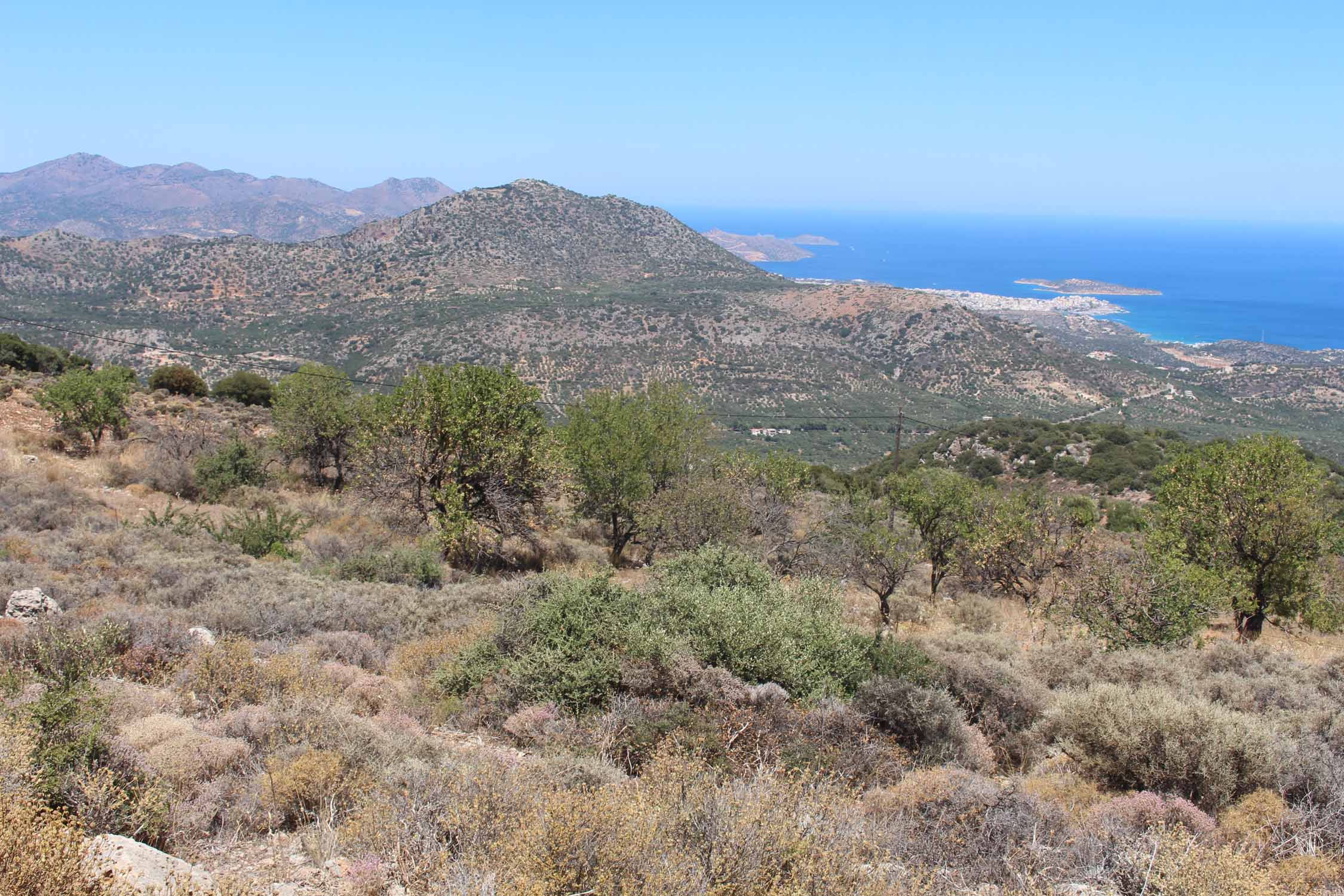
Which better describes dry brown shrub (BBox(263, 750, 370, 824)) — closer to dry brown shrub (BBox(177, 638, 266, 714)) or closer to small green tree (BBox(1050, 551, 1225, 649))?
dry brown shrub (BBox(177, 638, 266, 714))

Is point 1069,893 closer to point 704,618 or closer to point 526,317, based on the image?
point 704,618

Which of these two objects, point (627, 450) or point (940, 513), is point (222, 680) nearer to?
point (627, 450)

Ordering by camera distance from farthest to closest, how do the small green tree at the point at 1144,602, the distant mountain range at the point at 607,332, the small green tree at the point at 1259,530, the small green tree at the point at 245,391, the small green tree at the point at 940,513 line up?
the distant mountain range at the point at 607,332, the small green tree at the point at 245,391, the small green tree at the point at 940,513, the small green tree at the point at 1259,530, the small green tree at the point at 1144,602

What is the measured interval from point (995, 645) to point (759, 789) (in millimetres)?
6133

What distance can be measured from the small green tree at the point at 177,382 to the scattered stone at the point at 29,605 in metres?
28.7

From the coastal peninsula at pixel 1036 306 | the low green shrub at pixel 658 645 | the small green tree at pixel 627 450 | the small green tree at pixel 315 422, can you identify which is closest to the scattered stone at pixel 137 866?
the low green shrub at pixel 658 645

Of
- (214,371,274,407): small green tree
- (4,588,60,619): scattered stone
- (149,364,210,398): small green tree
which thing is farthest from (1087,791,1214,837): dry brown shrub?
(214,371,274,407): small green tree

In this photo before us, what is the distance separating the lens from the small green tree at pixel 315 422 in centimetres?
2228

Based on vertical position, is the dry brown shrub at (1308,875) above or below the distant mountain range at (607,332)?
below

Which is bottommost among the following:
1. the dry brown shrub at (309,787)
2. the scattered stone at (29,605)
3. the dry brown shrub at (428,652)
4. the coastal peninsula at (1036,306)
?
the dry brown shrub at (428,652)

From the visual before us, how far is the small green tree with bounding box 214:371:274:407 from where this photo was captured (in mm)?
35750

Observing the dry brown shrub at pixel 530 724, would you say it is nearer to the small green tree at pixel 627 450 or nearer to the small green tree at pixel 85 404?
the small green tree at pixel 627 450

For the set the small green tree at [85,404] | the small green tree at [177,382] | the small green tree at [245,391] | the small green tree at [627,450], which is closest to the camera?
the small green tree at [627,450]

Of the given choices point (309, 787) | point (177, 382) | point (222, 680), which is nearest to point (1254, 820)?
point (309, 787)
